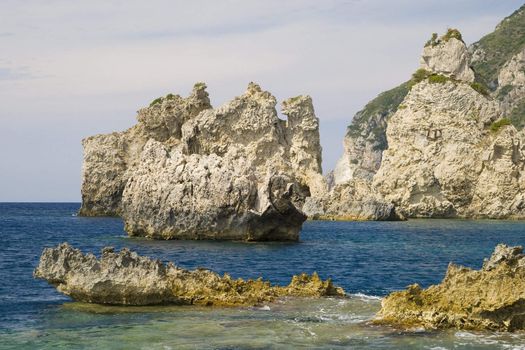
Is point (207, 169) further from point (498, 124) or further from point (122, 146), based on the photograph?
point (498, 124)

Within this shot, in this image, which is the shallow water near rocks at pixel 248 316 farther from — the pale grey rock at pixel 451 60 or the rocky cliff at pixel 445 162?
the pale grey rock at pixel 451 60

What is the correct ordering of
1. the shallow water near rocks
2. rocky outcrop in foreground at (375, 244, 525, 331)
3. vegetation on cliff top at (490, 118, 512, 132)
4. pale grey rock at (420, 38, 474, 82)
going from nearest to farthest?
the shallow water near rocks, rocky outcrop in foreground at (375, 244, 525, 331), vegetation on cliff top at (490, 118, 512, 132), pale grey rock at (420, 38, 474, 82)

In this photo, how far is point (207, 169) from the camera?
184ft

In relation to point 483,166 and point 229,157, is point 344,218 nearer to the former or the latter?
point 483,166

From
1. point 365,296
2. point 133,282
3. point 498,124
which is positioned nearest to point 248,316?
point 133,282

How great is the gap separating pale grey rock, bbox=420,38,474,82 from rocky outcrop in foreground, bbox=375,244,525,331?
97.0 meters

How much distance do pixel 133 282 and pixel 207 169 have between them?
3057cm

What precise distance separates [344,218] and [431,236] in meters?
37.1

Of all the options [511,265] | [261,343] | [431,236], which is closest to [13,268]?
[261,343]

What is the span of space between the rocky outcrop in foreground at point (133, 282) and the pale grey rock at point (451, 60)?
94.4 m

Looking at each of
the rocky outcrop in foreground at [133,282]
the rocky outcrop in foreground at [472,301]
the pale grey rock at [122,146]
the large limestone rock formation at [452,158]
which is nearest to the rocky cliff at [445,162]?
the large limestone rock formation at [452,158]

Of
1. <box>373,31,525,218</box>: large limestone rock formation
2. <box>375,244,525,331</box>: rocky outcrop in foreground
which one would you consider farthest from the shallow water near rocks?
<box>373,31,525,218</box>: large limestone rock formation

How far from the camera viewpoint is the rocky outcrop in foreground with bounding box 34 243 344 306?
25641mm

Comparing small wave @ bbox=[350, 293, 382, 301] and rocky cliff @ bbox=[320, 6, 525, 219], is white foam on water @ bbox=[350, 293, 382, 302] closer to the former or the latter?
small wave @ bbox=[350, 293, 382, 301]
